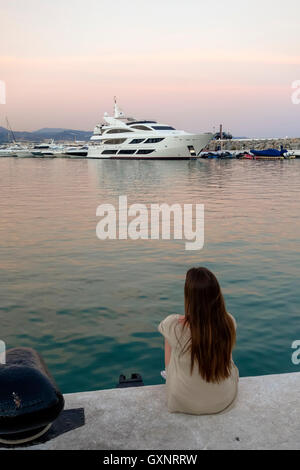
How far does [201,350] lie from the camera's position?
298cm

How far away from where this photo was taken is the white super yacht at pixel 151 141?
233 feet

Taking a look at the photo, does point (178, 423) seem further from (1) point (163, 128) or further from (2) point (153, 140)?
(1) point (163, 128)

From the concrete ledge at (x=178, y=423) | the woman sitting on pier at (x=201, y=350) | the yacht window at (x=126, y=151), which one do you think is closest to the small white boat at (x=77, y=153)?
the yacht window at (x=126, y=151)

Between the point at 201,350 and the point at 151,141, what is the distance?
71506 millimetres

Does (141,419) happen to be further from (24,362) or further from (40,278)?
(40,278)

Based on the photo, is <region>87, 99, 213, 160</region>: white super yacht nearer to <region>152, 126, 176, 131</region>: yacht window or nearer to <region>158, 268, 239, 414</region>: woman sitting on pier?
<region>152, 126, 176, 131</region>: yacht window

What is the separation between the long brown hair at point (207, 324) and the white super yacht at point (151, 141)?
6903 cm

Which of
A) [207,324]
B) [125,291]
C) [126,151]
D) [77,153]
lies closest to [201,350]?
[207,324]

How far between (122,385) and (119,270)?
622cm

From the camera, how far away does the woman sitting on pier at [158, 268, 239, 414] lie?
2.94 m

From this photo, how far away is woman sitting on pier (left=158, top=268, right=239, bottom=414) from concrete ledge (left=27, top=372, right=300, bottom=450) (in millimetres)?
126

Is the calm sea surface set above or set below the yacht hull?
below

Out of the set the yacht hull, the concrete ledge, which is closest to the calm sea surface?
the concrete ledge

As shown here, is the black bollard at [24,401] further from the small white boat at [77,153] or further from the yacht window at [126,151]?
the small white boat at [77,153]
